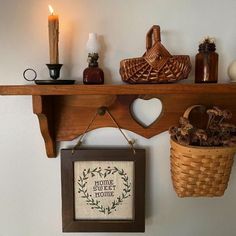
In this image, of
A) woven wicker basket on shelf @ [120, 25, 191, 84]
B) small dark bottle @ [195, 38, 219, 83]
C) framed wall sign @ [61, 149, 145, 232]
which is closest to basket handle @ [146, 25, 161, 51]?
woven wicker basket on shelf @ [120, 25, 191, 84]

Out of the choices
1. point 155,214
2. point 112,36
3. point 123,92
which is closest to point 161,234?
point 155,214

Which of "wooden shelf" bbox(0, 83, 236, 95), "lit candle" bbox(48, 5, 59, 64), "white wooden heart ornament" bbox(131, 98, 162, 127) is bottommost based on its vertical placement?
"white wooden heart ornament" bbox(131, 98, 162, 127)

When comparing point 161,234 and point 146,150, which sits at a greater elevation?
point 146,150

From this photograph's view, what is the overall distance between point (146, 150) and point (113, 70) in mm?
284

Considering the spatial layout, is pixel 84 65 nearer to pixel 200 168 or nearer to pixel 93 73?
pixel 93 73

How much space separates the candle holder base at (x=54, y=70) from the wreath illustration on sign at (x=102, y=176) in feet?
1.05

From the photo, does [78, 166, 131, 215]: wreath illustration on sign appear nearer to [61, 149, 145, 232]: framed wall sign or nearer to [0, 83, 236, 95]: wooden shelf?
[61, 149, 145, 232]: framed wall sign

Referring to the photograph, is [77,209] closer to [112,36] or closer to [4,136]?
[4,136]

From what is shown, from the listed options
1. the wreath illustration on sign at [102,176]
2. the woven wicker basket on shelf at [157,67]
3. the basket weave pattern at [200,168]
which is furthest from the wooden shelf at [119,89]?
the wreath illustration on sign at [102,176]

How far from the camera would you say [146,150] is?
965mm

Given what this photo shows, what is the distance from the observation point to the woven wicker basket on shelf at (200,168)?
31.8 inches

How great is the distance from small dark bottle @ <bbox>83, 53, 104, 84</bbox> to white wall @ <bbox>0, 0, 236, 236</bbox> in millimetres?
65

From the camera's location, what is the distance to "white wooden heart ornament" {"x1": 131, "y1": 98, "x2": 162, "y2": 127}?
3.10 ft

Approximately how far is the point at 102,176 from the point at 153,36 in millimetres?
471
